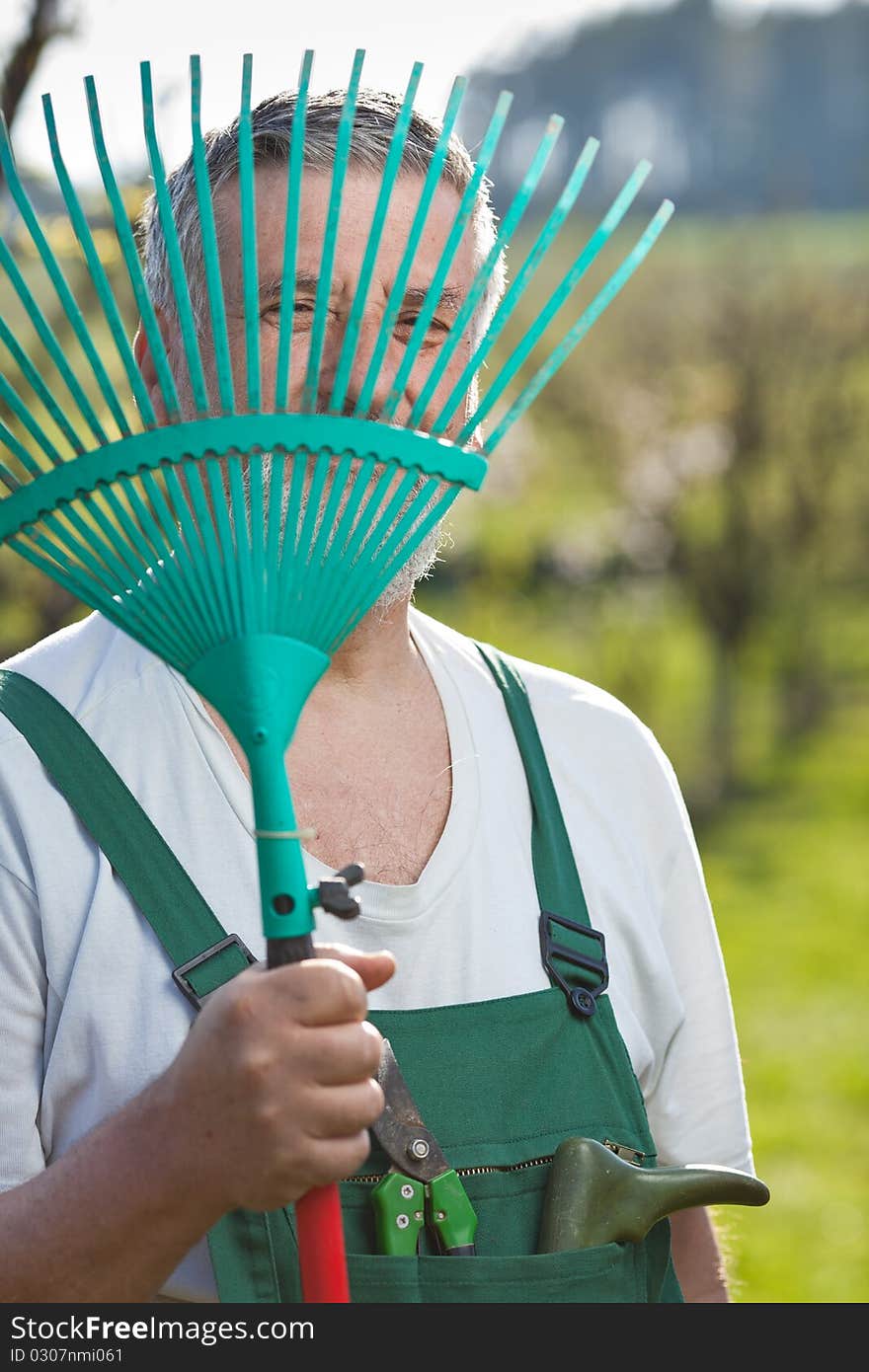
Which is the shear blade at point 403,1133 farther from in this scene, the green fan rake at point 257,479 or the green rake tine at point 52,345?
the green rake tine at point 52,345

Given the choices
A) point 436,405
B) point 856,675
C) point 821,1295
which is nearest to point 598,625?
point 856,675

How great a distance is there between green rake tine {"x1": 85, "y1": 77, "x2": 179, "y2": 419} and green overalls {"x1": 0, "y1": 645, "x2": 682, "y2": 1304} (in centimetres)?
42

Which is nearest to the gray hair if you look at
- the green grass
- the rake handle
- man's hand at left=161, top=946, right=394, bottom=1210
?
man's hand at left=161, top=946, right=394, bottom=1210

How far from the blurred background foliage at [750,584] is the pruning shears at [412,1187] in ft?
13.2

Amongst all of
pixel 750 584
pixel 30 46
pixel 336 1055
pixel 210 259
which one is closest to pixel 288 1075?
pixel 336 1055

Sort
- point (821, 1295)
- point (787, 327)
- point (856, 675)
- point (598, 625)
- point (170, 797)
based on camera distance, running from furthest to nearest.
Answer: point (856, 675), point (598, 625), point (787, 327), point (821, 1295), point (170, 797)

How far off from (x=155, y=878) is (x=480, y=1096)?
1.33ft

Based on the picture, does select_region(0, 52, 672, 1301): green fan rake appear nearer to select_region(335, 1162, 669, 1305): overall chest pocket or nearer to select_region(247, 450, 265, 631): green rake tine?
select_region(247, 450, 265, 631): green rake tine

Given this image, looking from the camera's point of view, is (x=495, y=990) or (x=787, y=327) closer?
(x=495, y=990)

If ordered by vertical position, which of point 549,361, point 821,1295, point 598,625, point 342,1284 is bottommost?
point 821,1295

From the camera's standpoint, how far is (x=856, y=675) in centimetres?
1230

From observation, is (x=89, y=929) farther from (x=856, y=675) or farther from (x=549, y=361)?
(x=856, y=675)

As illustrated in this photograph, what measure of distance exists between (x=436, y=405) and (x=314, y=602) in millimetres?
421

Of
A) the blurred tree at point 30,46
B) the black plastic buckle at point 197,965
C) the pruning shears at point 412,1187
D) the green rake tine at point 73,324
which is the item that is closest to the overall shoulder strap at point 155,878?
the black plastic buckle at point 197,965
